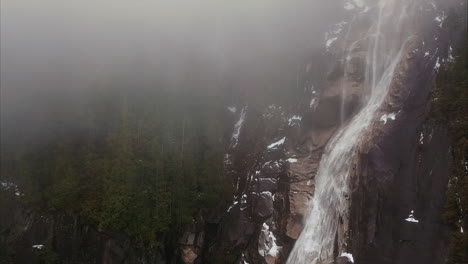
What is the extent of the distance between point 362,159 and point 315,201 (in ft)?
14.5

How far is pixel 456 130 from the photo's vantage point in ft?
78.6

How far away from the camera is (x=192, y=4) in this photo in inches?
2159

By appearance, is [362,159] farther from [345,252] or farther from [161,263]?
[161,263]

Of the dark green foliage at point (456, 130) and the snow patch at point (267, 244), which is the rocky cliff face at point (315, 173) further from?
the dark green foliage at point (456, 130)

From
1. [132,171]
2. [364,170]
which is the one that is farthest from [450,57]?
[132,171]

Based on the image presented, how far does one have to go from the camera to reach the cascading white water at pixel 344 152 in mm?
26344

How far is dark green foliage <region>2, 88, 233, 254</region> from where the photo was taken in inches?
1219

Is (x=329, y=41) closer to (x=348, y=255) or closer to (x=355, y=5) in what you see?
(x=355, y=5)

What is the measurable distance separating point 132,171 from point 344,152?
16.6 m

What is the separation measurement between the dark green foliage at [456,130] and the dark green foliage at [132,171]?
629 inches

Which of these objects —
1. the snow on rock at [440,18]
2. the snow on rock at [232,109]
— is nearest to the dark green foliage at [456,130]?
the snow on rock at [440,18]

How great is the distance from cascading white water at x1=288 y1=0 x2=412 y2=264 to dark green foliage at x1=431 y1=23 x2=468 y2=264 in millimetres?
4224

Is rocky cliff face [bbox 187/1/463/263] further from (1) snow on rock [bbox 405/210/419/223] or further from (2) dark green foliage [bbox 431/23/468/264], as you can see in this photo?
(2) dark green foliage [bbox 431/23/468/264]

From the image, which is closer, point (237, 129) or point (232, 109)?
point (237, 129)
